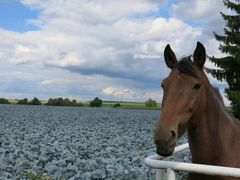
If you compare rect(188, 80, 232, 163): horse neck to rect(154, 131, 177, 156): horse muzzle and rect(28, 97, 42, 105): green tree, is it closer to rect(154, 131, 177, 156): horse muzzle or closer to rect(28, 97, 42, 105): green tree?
rect(154, 131, 177, 156): horse muzzle

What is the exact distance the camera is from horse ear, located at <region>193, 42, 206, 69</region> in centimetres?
413

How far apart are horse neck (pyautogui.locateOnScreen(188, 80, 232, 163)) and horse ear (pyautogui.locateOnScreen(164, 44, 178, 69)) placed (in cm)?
36

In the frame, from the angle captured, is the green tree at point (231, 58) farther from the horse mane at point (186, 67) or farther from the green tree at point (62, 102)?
the green tree at point (62, 102)

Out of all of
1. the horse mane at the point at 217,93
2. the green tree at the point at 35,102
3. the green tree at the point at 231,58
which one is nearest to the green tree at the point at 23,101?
the green tree at the point at 35,102

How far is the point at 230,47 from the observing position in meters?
31.4

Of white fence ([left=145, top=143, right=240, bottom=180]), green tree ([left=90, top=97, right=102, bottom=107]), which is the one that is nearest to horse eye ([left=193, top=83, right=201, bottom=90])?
white fence ([left=145, top=143, right=240, bottom=180])

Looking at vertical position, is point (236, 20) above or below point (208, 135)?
above

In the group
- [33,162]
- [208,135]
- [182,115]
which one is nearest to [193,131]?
[208,135]

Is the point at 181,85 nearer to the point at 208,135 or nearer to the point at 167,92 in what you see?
the point at 167,92

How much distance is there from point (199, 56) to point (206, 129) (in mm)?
678

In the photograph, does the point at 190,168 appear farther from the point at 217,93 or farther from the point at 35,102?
the point at 35,102

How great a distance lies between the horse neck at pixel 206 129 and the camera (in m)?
4.29

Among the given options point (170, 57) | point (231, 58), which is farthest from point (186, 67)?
point (231, 58)

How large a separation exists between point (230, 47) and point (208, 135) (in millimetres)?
28056
